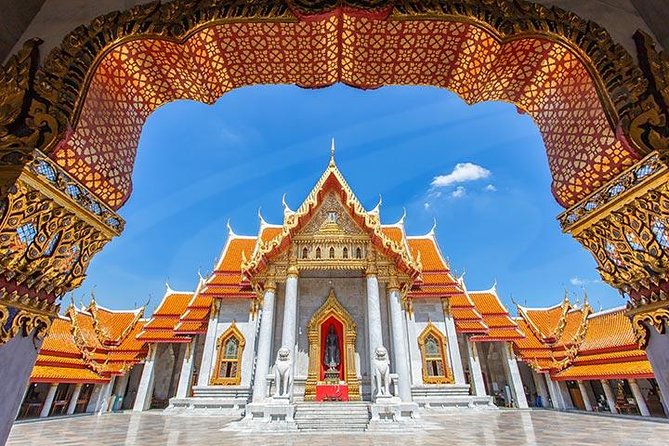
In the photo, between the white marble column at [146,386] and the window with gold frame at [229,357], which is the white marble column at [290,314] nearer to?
the window with gold frame at [229,357]

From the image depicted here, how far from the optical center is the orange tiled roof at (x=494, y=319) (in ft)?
53.0

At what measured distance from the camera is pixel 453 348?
45.1ft

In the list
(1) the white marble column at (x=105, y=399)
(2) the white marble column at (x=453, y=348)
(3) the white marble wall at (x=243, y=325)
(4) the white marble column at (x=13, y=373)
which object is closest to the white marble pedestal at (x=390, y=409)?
(2) the white marble column at (x=453, y=348)

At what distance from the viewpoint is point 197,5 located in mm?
2332

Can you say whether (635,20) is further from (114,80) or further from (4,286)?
(4,286)

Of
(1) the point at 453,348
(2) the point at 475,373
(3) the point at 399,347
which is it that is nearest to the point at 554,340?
(2) the point at 475,373

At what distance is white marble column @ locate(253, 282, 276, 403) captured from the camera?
1014 centimetres

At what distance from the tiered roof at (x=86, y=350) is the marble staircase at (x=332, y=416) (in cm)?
1061

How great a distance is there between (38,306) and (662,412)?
64.0 feet

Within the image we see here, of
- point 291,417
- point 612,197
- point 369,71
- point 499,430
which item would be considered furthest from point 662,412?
point 369,71

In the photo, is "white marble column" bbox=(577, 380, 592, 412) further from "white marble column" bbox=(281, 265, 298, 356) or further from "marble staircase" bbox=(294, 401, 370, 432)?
"white marble column" bbox=(281, 265, 298, 356)

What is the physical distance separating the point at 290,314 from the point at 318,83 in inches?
355

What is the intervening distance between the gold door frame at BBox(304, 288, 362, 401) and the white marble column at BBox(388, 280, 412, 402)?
1601 mm

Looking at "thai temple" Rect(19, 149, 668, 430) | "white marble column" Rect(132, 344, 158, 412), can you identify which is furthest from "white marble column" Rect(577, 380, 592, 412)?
"white marble column" Rect(132, 344, 158, 412)
